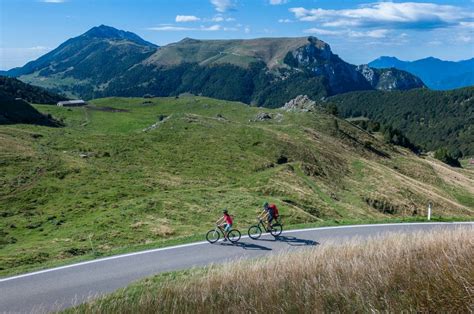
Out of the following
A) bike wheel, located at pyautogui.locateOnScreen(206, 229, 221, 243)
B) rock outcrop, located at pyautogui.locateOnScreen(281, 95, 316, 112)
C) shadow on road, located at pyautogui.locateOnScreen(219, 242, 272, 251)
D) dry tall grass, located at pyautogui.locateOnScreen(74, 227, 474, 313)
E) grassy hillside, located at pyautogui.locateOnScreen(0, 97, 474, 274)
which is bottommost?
grassy hillside, located at pyautogui.locateOnScreen(0, 97, 474, 274)

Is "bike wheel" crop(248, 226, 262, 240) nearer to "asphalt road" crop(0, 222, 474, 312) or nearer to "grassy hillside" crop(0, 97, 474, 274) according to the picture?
"asphalt road" crop(0, 222, 474, 312)

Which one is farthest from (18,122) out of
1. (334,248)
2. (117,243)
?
(334,248)

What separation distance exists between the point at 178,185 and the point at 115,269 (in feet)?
78.1

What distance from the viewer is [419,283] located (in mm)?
6316

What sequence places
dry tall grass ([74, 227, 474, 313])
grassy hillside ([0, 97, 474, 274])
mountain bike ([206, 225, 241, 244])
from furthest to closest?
grassy hillside ([0, 97, 474, 274])
mountain bike ([206, 225, 241, 244])
dry tall grass ([74, 227, 474, 313])

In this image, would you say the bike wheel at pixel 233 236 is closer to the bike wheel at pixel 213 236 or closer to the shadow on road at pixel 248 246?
the shadow on road at pixel 248 246

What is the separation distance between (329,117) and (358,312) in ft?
306

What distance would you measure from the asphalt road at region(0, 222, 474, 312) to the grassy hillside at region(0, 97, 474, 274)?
2353mm

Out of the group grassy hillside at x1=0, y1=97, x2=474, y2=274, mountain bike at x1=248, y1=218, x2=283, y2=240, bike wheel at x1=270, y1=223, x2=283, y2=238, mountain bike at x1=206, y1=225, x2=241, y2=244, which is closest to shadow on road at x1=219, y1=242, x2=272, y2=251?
mountain bike at x1=206, y1=225, x2=241, y2=244

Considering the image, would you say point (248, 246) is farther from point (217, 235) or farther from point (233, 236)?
point (217, 235)

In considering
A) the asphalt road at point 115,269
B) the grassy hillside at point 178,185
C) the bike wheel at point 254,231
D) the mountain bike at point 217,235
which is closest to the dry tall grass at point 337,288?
the asphalt road at point 115,269

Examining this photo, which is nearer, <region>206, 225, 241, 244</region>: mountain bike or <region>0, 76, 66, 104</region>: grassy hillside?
<region>206, 225, 241, 244</region>: mountain bike

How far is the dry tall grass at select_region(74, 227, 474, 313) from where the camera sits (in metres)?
5.99

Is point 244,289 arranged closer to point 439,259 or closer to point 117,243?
point 439,259
